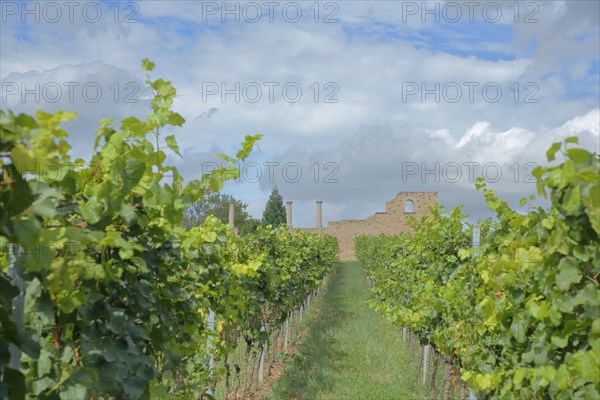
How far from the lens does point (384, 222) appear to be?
4919cm

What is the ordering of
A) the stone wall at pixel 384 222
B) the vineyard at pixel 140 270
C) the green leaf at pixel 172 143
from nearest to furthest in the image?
1. the vineyard at pixel 140 270
2. the green leaf at pixel 172 143
3. the stone wall at pixel 384 222

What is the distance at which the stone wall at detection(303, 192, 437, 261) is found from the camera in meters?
48.4

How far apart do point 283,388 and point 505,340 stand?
547 centimetres

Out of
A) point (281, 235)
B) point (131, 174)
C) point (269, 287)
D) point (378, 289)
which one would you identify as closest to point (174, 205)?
point (131, 174)

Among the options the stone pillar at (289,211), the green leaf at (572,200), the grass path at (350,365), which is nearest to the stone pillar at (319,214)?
the stone pillar at (289,211)

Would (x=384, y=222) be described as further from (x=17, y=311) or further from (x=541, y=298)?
(x=17, y=311)

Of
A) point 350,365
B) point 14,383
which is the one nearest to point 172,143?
point 14,383

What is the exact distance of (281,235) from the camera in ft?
29.2

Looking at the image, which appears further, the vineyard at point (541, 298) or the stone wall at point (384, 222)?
the stone wall at point (384, 222)

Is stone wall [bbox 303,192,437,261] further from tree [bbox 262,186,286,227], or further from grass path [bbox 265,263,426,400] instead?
grass path [bbox 265,263,426,400]

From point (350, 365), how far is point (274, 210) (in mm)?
48577

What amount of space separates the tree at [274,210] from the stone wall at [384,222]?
7.05 metres

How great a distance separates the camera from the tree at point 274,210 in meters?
57.9

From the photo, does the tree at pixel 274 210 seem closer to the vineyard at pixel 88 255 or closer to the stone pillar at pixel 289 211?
the stone pillar at pixel 289 211
